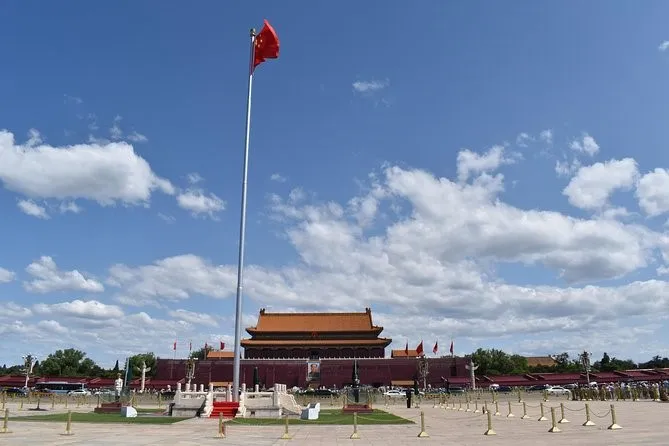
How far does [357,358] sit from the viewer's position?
6988 centimetres

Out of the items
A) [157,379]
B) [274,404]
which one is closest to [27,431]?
[274,404]

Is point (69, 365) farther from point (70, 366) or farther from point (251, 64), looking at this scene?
point (251, 64)

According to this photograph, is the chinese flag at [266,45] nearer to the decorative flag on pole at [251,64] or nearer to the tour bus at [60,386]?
the decorative flag on pole at [251,64]

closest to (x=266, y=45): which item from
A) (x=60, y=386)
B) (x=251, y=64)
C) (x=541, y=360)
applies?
(x=251, y=64)

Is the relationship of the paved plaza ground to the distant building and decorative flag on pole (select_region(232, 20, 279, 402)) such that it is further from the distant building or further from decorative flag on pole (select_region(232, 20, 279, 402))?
the distant building

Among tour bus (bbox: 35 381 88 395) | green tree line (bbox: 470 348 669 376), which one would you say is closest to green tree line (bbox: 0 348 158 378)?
tour bus (bbox: 35 381 88 395)

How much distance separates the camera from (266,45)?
27297 millimetres

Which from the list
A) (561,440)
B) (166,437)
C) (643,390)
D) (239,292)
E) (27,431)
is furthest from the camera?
(643,390)

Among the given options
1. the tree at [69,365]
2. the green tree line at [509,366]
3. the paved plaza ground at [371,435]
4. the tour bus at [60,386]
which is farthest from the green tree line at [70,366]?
the paved plaza ground at [371,435]

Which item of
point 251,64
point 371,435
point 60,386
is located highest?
point 251,64

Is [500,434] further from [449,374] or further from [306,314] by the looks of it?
[306,314]

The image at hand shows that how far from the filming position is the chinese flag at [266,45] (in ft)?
88.8

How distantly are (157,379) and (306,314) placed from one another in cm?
2110

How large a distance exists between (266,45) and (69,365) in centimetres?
8205
